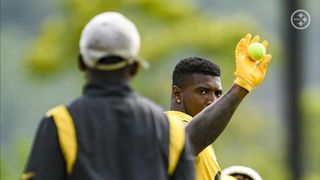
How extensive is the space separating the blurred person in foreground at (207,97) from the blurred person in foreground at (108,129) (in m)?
1.35

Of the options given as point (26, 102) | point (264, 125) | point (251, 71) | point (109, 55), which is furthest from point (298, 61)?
point (26, 102)

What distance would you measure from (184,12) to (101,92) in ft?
82.7

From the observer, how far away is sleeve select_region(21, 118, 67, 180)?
21.6ft

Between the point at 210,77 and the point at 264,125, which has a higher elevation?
the point at 210,77

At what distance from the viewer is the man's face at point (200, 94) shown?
9406 mm

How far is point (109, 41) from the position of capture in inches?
264

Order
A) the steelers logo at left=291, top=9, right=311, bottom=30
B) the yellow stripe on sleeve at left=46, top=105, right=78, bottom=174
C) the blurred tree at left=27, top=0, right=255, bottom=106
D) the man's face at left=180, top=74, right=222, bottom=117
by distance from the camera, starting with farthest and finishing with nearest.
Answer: the blurred tree at left=27, top=0, right=255, bottom=106, the steelers logo at left=291, top=9, right=311, bottom=30, the man's face at left=180, top=74, right=222, bottom=117, the yellow stripe on sleeve at left=46, top=105, right=78, bottom=174

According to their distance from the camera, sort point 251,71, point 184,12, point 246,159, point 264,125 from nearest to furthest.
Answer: point 251,71
point 184,12
point 246,159
point 264,125

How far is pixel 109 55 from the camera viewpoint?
673 cm

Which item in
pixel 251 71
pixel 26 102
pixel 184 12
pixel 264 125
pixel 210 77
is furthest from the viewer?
pixel 26 102

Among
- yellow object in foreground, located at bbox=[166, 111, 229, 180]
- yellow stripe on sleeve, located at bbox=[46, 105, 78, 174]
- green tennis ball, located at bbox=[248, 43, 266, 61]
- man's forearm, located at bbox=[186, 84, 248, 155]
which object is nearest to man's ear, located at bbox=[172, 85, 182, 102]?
yellow object in foreground, located at bbox=[166, 111, 229, 180]

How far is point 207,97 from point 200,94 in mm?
57

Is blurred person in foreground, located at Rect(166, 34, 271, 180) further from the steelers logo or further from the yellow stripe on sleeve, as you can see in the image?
the steelers logo

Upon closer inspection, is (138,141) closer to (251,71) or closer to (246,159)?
(251,71)
